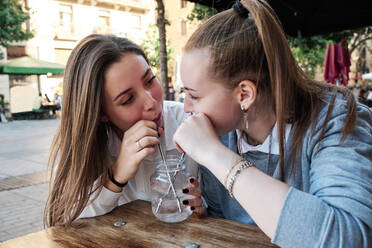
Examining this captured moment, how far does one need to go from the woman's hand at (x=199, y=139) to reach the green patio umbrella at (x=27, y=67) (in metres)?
13.6

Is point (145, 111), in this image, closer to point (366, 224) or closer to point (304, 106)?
point (304, 106)

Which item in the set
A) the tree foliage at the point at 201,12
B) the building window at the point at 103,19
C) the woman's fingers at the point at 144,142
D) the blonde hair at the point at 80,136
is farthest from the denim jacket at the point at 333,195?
the building window at the point at 103,19

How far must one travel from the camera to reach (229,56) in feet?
3.69

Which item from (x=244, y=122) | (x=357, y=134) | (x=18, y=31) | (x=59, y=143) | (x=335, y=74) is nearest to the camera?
(x=357, y=134)

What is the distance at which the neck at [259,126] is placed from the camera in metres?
1.25

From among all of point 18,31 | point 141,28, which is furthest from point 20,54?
point 141,28

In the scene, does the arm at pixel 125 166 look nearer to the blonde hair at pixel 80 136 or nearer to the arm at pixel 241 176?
the blonde hair at pixel 80 136

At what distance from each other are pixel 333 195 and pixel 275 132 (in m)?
0.43

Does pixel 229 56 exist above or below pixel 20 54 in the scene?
below

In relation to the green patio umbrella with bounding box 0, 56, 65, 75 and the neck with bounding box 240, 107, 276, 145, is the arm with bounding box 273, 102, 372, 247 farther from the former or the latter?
the green patio umbrella with bounding box 0, 56, 65, 75

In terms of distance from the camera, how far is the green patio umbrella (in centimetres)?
1276

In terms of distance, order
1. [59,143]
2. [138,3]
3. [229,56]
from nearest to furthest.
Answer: [229,56] → [59,143] → [138,3]

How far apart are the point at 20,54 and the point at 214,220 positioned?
20.3 m

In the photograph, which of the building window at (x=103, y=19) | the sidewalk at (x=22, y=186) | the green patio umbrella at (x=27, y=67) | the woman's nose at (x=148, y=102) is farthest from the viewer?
the building window at (x=103, y=19)
